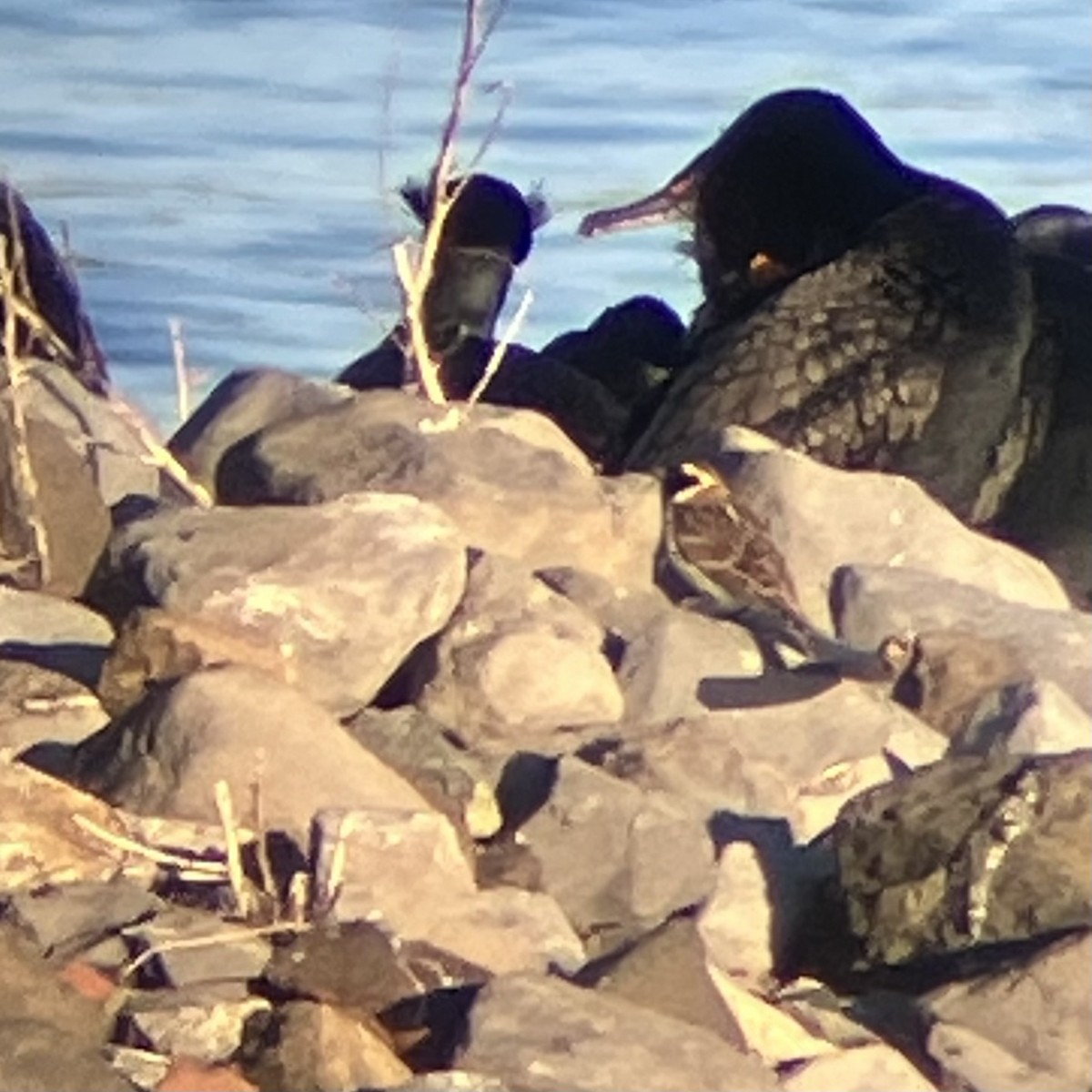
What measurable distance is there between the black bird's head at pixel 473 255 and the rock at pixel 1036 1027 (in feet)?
11.9

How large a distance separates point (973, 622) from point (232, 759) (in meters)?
1.33

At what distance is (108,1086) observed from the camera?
184 inches

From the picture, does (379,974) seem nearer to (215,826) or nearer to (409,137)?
(215,826)

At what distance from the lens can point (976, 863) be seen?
17.2 feet

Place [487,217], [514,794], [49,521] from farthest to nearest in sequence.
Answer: [487,217]
[49,521]
[514,794]

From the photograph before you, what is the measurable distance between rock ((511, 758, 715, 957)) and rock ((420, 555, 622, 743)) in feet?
1.29

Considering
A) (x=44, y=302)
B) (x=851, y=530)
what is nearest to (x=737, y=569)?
(x=851, y=530)

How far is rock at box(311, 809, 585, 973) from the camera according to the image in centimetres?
516

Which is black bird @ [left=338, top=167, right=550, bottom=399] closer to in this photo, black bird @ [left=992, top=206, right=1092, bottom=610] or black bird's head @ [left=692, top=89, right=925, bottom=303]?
black bird's head @ [left=692, top=89, right=925, bottom=303]

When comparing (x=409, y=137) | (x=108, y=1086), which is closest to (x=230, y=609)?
(x=108, y=1086)

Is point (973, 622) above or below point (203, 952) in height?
above

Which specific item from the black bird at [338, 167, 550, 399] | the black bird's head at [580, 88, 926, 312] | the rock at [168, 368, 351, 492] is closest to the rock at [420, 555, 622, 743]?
the rock at [168, 368, 351, 492]

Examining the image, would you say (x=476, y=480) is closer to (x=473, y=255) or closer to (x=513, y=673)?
(x=513, y=673)

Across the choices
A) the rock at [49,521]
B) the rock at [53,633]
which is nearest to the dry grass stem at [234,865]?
the rock at [53,633]
